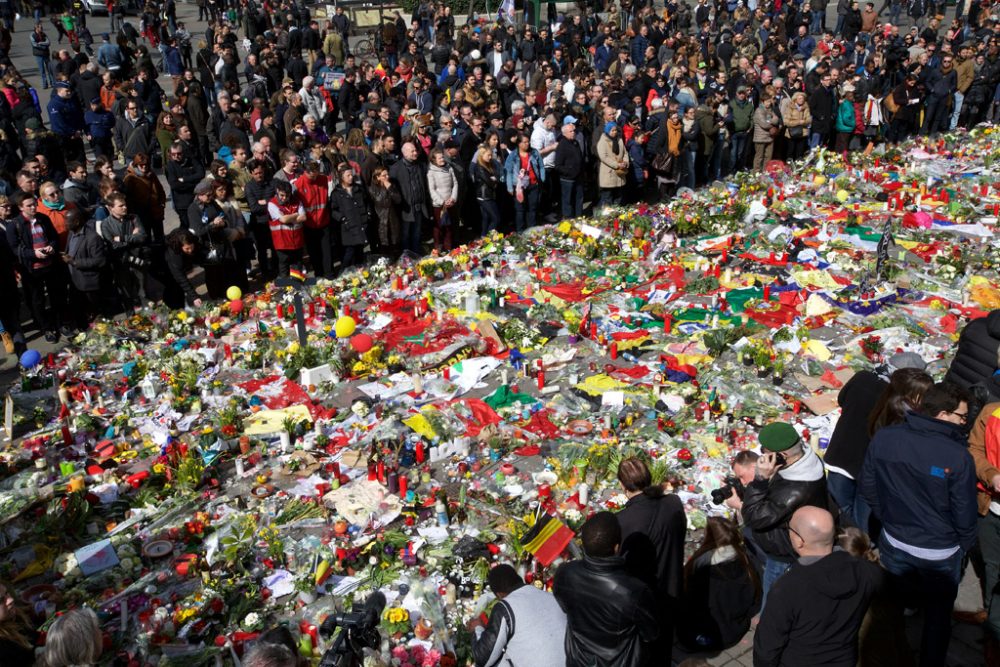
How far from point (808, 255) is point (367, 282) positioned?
19.4 feet

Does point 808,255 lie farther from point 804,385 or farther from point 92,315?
point 92,315

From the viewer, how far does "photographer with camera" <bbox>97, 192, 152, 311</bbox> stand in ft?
35.1

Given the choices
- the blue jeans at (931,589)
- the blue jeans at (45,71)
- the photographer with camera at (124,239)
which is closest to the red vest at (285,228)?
the photographer with camera at (124,239)

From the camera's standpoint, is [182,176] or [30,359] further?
[182,176]

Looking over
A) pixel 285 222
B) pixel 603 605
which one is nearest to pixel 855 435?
pixel 603 605

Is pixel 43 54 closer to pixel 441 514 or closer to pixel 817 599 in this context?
pixel 441 514

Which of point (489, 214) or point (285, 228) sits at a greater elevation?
point (285, 228)

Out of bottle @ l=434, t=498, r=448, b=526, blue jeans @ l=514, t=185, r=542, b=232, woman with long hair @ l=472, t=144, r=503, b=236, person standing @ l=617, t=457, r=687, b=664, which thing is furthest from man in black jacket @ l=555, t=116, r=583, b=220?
person standing @ l=617, t=457, r=687, b=664

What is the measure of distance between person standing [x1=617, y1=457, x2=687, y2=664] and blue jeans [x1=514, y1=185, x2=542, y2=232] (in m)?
8.55

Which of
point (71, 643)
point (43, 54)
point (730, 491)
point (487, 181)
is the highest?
point (43, 54)

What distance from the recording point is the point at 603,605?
4.52 m

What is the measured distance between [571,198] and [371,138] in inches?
130

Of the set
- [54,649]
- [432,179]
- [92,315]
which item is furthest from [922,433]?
[92,315]

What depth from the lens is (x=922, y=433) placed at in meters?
5.32
